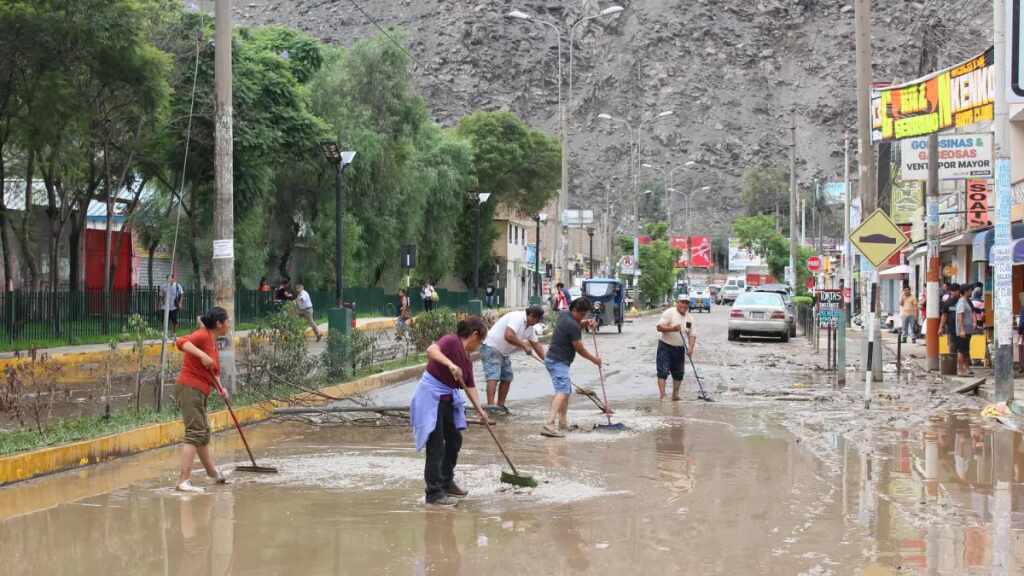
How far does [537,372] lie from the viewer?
2391cm

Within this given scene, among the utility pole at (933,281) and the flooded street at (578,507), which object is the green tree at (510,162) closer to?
the utility pole at (933,281)

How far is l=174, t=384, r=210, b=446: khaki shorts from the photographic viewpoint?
1003cm

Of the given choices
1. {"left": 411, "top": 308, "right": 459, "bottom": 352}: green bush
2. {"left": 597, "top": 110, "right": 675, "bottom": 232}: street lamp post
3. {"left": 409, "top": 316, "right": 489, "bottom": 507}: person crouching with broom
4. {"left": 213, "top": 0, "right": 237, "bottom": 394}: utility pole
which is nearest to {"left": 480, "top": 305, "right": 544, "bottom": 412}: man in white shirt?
{"left": 213, "top": 0, "right": 237, "bottom": 394}: utility pole

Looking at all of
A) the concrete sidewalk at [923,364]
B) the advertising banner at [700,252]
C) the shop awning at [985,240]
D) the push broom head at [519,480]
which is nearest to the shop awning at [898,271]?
the concrete sidewalk at [923,364]

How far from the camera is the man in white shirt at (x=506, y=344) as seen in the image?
48.0ft

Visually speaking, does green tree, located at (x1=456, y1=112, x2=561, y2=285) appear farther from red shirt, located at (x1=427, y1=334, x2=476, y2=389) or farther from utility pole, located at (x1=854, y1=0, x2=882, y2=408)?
red shirt, located at (x1=427, y1=334, x2=476, y2=389)

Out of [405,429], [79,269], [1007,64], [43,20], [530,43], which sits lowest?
[405,429]

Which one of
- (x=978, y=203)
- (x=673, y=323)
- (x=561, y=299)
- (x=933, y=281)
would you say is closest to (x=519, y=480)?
(x=673, y=323)

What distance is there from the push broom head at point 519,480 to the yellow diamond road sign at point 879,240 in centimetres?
972

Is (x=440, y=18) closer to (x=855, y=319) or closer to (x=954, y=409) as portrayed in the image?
(x=855, y=319)

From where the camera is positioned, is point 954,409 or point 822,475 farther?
point 954,409

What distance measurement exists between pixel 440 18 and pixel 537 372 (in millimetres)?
146937

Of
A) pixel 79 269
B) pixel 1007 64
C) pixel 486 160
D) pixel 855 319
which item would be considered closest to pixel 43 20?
pixel 79 269

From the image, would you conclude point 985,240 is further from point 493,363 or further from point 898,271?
point 898,271
